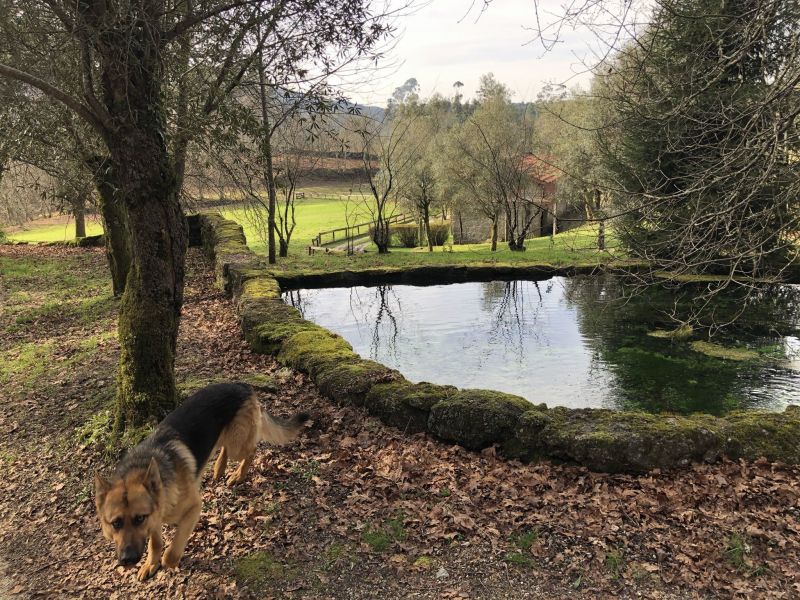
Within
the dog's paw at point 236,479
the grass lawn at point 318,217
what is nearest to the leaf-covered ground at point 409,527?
the dog's paw at point 236,479

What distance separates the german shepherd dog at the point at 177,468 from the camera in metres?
3.82

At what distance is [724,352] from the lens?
12.1m

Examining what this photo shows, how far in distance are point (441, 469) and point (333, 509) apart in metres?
1.31

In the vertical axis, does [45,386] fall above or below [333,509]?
above

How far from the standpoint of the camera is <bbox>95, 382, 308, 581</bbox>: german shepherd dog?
3.82 m

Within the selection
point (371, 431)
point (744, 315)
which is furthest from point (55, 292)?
point (744, 315)

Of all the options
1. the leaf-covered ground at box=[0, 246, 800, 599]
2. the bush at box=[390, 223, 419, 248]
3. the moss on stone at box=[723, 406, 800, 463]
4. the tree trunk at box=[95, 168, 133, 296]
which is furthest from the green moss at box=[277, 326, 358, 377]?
the bush at box=[390, 223, 419, 248]

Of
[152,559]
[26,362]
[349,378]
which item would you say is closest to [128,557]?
[152,559]

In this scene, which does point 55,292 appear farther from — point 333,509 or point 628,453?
point 628,453

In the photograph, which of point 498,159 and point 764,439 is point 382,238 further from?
point 764,439

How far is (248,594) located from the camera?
4266mm

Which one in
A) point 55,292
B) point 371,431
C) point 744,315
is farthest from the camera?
point 55,292

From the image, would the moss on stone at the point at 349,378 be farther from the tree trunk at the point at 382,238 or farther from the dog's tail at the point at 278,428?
the tree trunk at the point at 382,238

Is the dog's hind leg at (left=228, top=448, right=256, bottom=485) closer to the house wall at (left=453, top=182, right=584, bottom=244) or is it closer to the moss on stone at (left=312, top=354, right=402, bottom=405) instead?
the moss on stone at (left=312, top=354, right=402, bottom=405)
